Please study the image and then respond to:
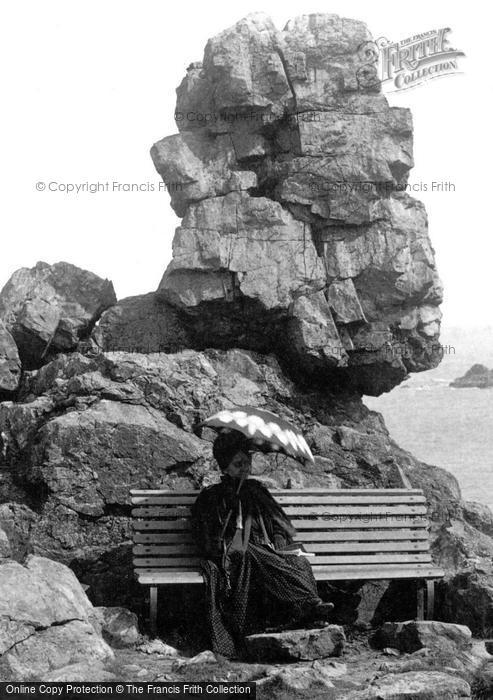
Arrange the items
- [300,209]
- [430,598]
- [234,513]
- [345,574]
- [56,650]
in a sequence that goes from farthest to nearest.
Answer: [300,209] < [430,598] < [345,574] < [234,513] < [56,650]

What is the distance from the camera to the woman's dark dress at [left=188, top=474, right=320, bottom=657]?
8.40m

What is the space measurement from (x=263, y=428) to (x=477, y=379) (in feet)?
103

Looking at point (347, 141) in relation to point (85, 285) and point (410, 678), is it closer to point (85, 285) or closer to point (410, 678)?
point (85, 285)

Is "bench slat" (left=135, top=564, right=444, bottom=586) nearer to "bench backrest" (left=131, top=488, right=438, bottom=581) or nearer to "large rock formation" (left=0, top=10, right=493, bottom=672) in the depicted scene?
"bench backrest" (left=131, top=488, right=438, bottom=581)

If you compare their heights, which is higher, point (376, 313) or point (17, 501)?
point (376, 313)

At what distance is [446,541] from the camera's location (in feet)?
34.3

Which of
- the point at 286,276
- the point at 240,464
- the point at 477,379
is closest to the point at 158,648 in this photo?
the point at 240,464

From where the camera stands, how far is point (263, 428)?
8680 mm

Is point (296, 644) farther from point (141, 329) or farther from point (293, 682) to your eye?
point (141, 329)

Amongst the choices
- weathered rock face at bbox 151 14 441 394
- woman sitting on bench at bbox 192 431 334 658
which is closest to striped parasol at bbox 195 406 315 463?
woman sitting on bench at bbox 192 431 334 658

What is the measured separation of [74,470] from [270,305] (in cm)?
346

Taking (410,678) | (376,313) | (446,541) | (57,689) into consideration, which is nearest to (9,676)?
(57,689)

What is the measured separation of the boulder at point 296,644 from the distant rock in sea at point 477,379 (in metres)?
30.4

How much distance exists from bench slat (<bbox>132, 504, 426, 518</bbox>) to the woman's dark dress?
400 millimetres
